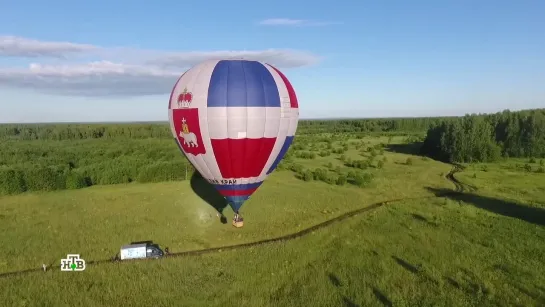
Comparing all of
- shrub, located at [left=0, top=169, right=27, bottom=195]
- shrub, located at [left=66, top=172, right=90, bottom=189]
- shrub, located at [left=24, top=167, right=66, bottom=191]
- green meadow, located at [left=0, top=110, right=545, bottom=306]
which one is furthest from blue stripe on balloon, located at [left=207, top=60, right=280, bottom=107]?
shrub, located at [left=0, top=169, right=27, bottom=195]

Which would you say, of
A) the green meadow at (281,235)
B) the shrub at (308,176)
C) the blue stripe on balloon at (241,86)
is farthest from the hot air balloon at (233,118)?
the shrub at (308,176)

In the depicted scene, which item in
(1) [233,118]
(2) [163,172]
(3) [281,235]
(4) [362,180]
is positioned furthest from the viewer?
(2) [163,172]

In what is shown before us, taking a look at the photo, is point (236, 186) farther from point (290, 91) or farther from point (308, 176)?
point (308, 176)

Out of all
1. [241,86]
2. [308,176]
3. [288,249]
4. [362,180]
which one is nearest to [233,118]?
[241,86]

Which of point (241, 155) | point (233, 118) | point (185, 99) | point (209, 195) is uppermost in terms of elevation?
point (185, 99)

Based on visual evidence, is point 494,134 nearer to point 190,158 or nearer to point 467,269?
point 467,269

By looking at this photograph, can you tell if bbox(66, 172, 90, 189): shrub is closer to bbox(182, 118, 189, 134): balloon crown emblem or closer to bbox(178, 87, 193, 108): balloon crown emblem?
bbox(182, 118, 189, 134): balloon crown emblem

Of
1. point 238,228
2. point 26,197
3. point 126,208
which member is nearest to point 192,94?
point 238,228
